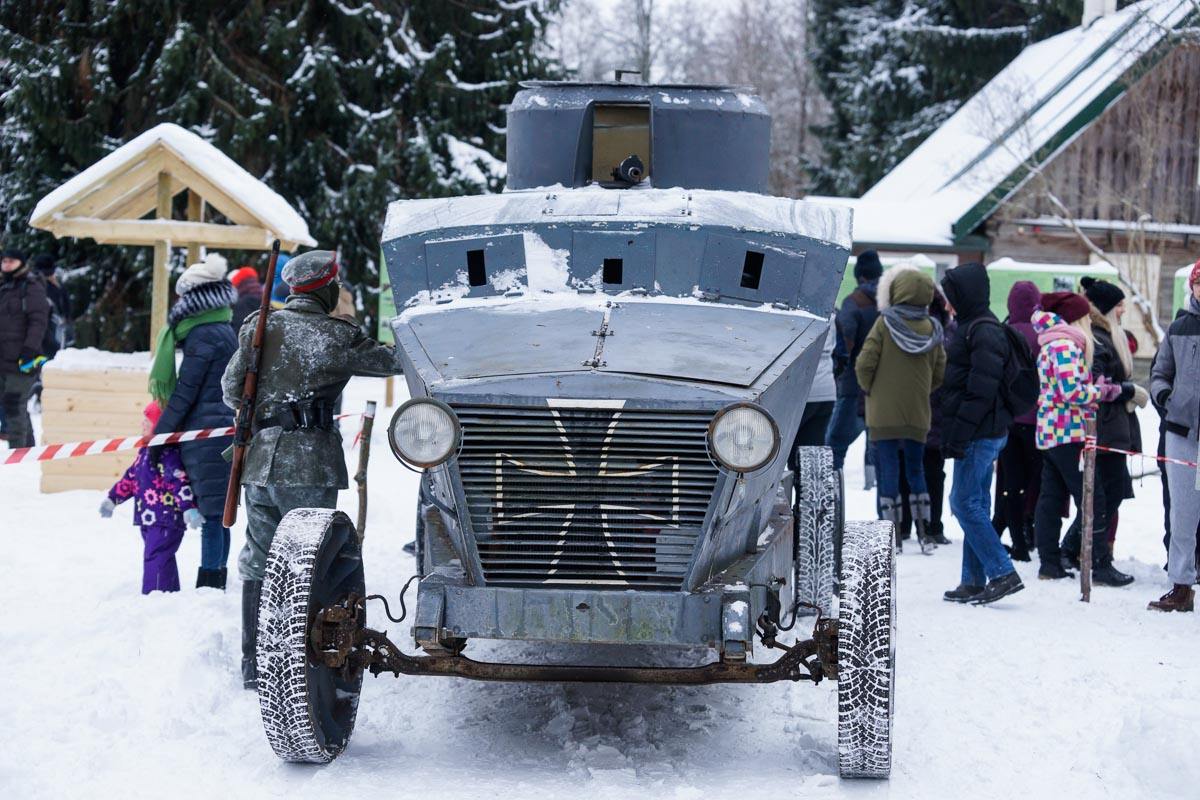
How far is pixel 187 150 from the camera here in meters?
13.3

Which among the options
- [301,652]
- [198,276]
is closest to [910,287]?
[198,276]

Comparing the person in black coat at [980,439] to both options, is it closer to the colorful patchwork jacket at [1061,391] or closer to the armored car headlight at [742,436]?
the colorful patchwork jacket at [1061,391]

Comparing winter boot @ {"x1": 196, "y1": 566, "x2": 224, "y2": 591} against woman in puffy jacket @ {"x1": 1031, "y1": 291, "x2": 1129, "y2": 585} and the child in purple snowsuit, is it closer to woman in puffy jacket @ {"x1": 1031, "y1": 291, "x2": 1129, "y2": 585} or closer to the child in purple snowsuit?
the child in purple snowsuit

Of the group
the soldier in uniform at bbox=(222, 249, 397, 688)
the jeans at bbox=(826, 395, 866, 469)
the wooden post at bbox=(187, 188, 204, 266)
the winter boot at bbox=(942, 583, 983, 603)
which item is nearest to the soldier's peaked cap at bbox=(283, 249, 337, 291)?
the soldier in uniform at bbox=(222, 249, 397, 688)

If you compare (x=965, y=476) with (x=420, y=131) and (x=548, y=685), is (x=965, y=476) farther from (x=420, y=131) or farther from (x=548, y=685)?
(x=420, y=131)

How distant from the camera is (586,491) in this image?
17.9 ft

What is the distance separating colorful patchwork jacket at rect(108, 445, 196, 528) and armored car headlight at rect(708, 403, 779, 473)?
3.97 meters

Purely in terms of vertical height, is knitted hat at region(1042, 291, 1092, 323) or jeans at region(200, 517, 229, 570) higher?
knitted hat at region(1042, 291, 1092, 323)

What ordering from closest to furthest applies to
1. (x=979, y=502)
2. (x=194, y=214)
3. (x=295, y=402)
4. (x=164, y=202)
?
(x=295, y=402) → (x=979, y=502) → (x=164, y=202) → (x=194, y=214)

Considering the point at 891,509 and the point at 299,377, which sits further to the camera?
the point at 891,509

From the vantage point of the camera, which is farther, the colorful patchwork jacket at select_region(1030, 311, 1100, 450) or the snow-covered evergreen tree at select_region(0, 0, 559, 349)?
the snow-covered evergreen tree at select_region(0, 0, 559, 349)

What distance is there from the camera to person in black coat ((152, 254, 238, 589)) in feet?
27.0

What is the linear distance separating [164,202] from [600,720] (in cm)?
877

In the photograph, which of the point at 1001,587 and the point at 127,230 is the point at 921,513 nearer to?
the point at 1001,587
